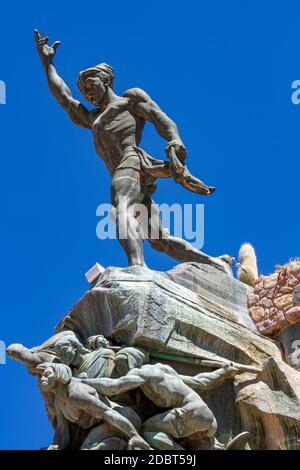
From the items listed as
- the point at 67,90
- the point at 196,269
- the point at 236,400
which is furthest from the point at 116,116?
the point at 236,400

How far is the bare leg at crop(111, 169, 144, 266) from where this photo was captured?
10078 millimetres

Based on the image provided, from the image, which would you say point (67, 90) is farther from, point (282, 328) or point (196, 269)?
point (282, 328)

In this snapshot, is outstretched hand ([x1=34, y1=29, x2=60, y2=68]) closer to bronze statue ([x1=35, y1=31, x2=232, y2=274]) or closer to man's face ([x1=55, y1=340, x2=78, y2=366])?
bronze statue ([x1=35, y1=31, x2=232, y2=274])

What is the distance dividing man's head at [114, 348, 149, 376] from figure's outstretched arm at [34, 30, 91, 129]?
353 cm

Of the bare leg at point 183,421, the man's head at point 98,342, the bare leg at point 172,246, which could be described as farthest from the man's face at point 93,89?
the bare leg at point 183,421

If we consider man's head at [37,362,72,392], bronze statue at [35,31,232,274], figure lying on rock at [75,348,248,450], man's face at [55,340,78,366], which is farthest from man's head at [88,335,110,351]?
bronze statue at [35,31,232,274]

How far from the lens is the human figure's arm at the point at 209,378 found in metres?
8.83

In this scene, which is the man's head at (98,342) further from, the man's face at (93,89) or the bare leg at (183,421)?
the man's face at (93,89)

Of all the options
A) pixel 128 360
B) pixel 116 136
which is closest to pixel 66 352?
pixel 128 360

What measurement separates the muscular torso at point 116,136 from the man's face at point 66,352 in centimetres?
262

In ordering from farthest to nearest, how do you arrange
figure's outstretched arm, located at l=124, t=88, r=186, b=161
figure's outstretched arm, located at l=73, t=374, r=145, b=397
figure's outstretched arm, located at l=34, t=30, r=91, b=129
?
1. figure's outstretched arm, located at l=34, t=30, r=91, b=129
2. figure's outstretched arm, located at l=124, t=88, r=186, b=161
3. figure's outstretched arm, located at l=73, t=374, r=145, b=397

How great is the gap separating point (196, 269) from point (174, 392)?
6.47 feet
